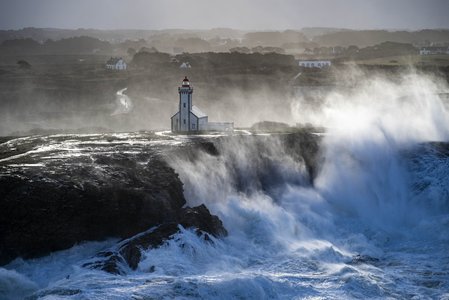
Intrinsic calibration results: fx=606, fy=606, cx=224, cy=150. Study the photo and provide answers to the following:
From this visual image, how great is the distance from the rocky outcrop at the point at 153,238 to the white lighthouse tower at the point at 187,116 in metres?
15.9

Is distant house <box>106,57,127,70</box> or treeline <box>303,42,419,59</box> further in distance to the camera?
treeline <box>303,42,419,59</box>

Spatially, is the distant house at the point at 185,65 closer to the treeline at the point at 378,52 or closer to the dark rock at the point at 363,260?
the treeline at the point at 378,52

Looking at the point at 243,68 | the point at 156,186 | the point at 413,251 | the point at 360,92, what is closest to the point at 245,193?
the point at 156,186

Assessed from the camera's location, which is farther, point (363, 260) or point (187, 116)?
point (187, 116)

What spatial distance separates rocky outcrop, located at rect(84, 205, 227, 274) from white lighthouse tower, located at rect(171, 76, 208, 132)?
15865 millimetres

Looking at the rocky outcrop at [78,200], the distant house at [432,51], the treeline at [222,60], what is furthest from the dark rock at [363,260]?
the distant house at [432,51]

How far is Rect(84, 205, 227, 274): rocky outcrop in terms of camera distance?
2722cm

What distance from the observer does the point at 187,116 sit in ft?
158

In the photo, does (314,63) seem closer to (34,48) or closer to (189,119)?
(189,119)

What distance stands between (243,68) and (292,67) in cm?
900

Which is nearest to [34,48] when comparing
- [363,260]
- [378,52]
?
[378,52]

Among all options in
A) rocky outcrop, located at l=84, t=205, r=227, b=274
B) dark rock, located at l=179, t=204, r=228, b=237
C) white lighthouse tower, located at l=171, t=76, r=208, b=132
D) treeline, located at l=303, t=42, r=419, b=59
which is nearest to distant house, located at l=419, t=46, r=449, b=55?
treeline, located at l=303, t=42, r=419, b=59

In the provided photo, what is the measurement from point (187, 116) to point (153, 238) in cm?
2008

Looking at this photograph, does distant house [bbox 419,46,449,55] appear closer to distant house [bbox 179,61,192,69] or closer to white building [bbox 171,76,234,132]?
distant house [bbox 179,61,192,69]
